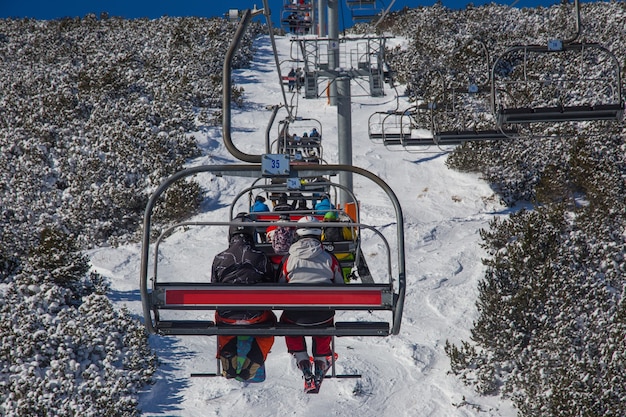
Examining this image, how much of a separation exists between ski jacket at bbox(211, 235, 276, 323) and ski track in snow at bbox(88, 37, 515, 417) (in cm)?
560

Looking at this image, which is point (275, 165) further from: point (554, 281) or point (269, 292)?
point (554, 281)

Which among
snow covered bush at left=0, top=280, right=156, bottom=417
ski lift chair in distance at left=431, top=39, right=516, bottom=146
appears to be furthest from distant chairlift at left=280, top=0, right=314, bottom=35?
snow covered bush at left=0, top=280, right=156, bottom=417

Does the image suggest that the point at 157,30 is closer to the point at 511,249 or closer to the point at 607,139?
the point at 607,139

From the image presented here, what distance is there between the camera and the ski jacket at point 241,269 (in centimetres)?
485

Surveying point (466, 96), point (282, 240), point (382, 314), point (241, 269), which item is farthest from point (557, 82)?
point (241, 269)

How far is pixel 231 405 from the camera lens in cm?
1009

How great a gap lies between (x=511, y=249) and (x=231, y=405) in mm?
5909

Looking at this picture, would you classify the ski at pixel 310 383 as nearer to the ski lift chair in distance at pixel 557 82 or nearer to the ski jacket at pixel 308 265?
the ski jacket at pixel 308 265

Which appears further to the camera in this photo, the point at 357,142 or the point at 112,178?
the point at 357,142

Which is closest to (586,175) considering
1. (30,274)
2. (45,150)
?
(30,274)

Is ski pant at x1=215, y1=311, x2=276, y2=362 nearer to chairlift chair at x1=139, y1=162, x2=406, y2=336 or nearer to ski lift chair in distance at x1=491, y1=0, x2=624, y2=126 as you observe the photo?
chairlift chair at x1=139, y1=162, x2=406, y2=336

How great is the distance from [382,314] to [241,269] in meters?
8.10

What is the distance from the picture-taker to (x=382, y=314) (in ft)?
41.2

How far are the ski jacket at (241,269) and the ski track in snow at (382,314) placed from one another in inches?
220
